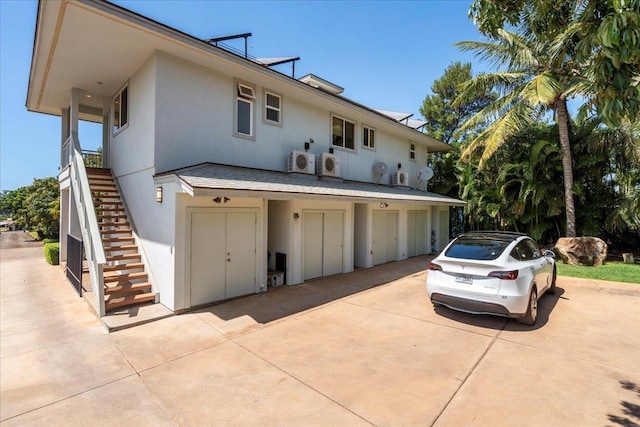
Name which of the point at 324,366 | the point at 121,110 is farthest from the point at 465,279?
the point at 121,110

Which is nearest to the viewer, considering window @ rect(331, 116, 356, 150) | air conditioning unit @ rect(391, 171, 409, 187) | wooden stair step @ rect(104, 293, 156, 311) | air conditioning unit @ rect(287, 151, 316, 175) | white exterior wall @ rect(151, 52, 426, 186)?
wooden stair step @ rect(104, 293, 156, 311)

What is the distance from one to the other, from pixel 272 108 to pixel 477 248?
7498 millimetres

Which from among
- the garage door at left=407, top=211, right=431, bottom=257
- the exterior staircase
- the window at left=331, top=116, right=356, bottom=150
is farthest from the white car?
the garage door at left=407, top=211, right=431, bottom=257

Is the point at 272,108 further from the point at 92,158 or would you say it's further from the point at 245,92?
the point at 92,158

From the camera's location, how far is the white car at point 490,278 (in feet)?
18.9

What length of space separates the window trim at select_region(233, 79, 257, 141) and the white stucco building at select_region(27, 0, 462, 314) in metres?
0.04

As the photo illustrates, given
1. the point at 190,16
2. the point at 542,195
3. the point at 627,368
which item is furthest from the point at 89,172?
the point at 542,195

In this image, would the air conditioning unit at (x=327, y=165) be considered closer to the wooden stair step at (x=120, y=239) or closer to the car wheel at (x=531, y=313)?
the wooden stair step at (x=120, y=239)

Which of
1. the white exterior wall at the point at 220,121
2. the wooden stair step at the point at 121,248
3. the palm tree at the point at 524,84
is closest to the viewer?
the white exterior wall at the point at 220,121

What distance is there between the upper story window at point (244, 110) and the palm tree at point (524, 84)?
10.3 metres

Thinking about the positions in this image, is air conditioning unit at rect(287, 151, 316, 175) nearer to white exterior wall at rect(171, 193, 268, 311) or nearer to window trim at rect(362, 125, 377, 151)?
white exterior wall at rect(171, 193, 268, 311)

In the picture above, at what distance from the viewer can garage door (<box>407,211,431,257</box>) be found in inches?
618

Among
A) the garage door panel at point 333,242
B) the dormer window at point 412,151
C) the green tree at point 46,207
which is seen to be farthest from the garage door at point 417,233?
the green tree at point 46,207

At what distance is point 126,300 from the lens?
7336mm
